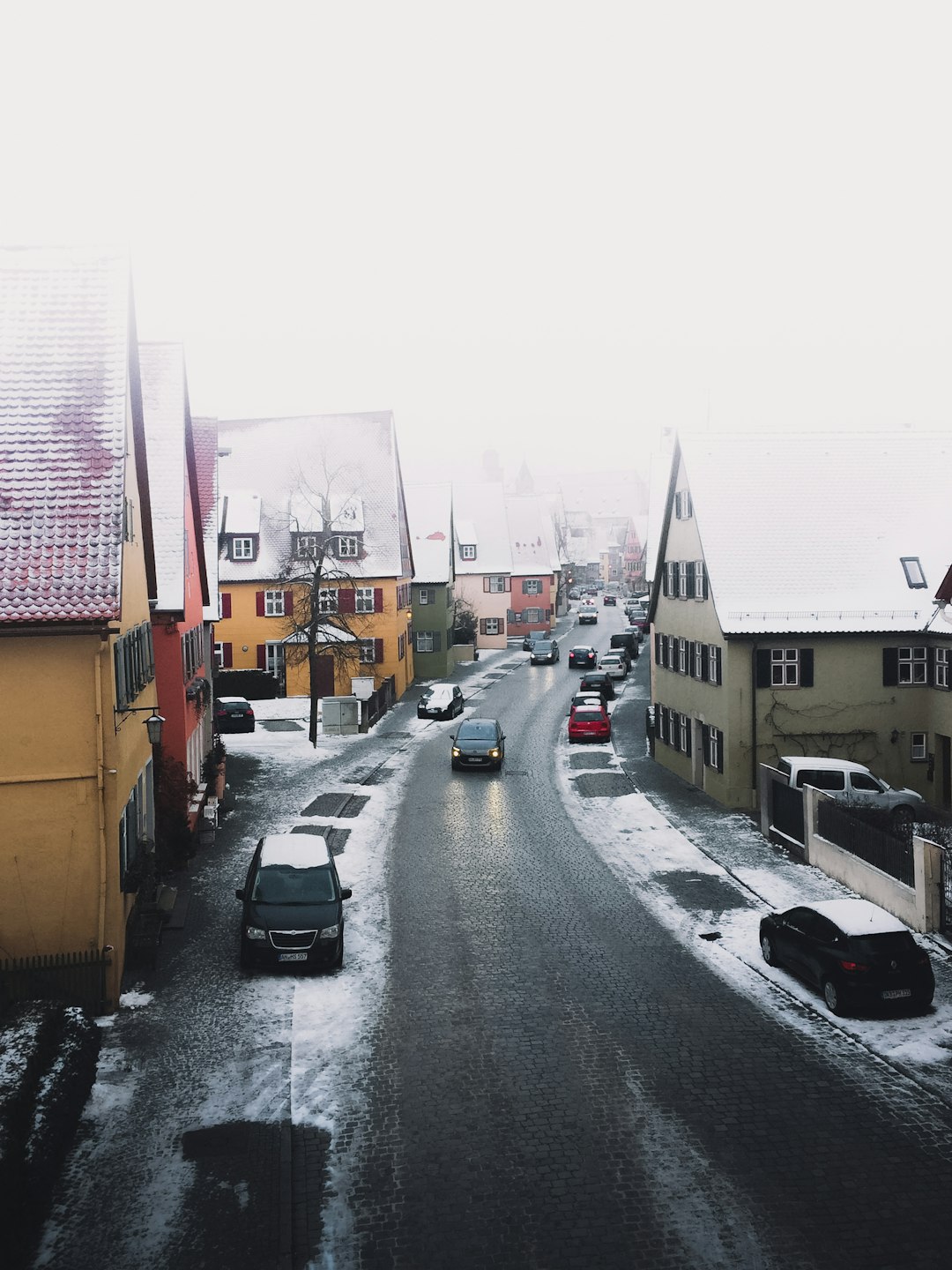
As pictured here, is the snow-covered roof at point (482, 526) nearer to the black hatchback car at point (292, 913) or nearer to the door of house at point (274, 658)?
the door of house at point (274, 658)

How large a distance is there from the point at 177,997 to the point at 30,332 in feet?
37.9

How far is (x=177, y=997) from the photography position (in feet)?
54.5

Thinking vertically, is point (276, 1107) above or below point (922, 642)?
below

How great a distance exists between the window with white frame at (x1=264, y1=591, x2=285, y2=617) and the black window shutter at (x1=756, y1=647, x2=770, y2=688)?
28704mm

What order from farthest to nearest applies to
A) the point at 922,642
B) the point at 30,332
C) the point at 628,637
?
the point at 628,637 → the point at 922,642 → the point at 30,332

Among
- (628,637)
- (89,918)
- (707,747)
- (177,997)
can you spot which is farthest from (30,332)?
(628,637)

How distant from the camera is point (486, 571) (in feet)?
272

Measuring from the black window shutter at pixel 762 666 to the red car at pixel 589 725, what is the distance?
12.5 m

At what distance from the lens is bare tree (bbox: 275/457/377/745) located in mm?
48719

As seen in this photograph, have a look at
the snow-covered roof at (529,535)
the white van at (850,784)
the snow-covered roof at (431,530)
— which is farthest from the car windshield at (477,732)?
the snow-covered roof at (529,535)

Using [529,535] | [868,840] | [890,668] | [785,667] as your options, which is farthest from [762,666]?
[529,535]

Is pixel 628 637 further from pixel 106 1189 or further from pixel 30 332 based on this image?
pixel 106 1189

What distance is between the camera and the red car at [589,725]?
42094mm

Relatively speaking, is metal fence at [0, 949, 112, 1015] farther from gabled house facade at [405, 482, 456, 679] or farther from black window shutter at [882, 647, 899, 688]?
gabled house facade at [405, 482, 456, 679]
